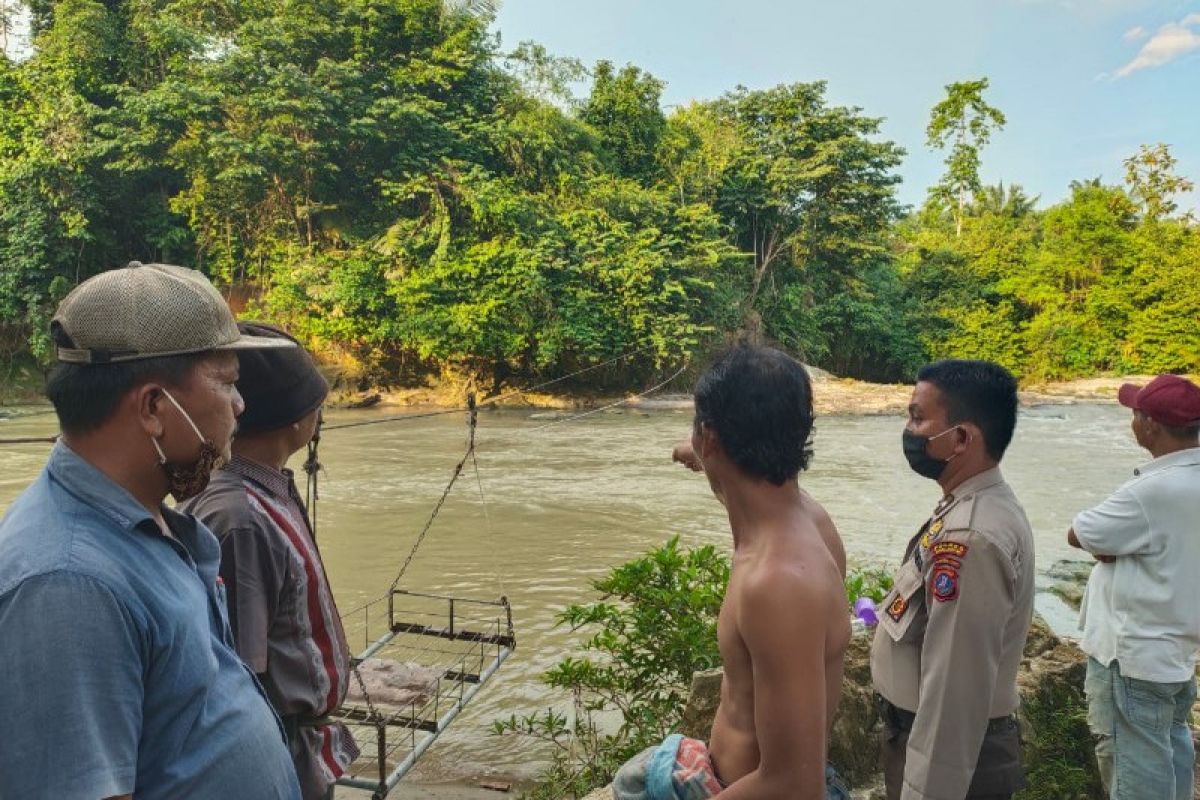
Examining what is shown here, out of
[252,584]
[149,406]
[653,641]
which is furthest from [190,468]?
[653,641]

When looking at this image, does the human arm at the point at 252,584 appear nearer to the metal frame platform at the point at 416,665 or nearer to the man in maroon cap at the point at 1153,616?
the metal frame platform at the point at 416,665

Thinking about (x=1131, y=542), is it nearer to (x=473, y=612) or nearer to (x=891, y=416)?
(x=473, y=612)

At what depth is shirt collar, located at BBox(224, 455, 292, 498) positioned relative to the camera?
198 centimetres

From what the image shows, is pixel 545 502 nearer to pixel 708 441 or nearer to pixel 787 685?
pixel 708 441

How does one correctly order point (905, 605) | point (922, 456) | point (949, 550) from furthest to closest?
point (922, 456), point (905, 605), point (949, 550)

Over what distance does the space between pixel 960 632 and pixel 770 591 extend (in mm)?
788

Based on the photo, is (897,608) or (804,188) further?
(804,188)

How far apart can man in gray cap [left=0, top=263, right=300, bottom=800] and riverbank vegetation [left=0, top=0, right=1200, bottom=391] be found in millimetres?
19620

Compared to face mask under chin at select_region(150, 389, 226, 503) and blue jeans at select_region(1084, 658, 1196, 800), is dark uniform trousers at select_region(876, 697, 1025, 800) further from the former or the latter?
face mask under chin at select_region(150, 389, 226, 503)

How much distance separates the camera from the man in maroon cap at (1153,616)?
2510mm

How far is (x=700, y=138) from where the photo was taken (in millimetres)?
28438

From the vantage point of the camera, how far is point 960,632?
1830mm

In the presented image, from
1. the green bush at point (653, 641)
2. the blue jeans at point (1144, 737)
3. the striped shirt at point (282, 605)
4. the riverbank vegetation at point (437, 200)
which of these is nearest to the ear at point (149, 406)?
the striped shirt at point (282, 605)

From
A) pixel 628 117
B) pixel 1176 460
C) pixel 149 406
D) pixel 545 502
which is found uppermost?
pixel 628 117
